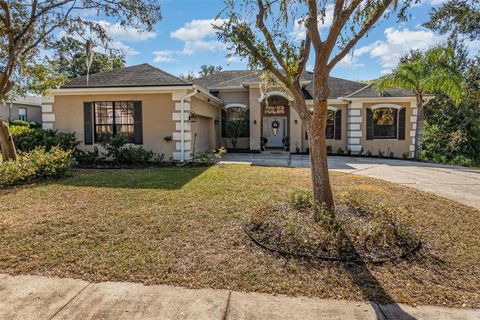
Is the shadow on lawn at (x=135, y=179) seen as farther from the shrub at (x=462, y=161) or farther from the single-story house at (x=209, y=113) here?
the shrub at (x=462, y=161)

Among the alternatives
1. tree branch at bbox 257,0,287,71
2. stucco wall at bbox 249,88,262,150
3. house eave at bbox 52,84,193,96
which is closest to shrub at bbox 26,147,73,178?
house eave at bbox 52,84,193,96

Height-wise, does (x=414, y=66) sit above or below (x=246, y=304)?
above

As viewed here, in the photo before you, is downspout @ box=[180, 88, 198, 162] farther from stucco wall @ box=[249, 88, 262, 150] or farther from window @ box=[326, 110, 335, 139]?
window @ box=[326, 110, 335, 139]

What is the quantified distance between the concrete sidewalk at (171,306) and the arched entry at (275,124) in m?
16.4

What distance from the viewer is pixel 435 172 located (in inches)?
442

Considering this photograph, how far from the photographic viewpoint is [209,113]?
1644 cm

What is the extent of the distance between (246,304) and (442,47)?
1641 centimetres

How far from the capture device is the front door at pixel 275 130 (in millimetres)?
19703

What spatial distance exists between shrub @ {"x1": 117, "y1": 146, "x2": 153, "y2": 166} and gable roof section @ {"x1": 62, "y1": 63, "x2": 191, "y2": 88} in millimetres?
2576

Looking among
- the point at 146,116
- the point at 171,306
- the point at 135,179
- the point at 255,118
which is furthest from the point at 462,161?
the point at 171,306

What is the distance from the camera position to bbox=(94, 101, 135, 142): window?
500 inches

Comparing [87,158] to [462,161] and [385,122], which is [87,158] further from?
[462,161]

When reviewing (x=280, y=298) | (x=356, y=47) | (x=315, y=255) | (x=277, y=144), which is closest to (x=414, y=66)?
(x=277, y=144)

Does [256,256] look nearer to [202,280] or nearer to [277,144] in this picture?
[202,280]
